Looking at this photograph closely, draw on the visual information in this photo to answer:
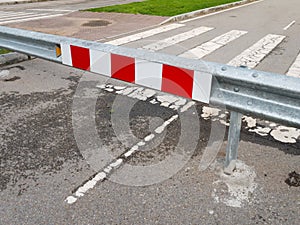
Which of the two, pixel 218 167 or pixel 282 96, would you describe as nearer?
pixel 282 96

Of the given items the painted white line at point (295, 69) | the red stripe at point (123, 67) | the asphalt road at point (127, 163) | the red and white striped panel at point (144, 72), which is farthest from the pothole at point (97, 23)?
the red stripe at point (123, 67)

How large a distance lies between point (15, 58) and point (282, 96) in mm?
5019

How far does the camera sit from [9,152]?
3158 mm

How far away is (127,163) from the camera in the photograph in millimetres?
3035

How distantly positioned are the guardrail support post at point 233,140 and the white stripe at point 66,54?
2.07 m

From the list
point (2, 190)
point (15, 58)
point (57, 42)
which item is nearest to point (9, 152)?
point (2, 190)

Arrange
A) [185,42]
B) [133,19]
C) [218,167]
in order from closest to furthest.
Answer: [218,167]
[185,42]
[133,19]

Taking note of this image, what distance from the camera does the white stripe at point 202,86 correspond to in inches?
106

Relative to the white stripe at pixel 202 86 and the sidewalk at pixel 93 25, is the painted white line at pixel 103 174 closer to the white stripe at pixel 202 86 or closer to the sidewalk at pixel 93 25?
the white stripe at pixel 202 86

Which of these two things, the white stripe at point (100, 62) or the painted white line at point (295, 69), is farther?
the painted white line at point (295, 69)

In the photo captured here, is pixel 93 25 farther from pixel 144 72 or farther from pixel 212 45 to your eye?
pixel 144 72

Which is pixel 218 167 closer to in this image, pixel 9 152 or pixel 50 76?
pixel 9 152

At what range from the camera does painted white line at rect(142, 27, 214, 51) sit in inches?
313

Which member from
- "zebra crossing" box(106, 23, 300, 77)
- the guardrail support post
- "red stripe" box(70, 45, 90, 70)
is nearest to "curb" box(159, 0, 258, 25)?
"zebra crossing" box(106, 23, 300, 77)
